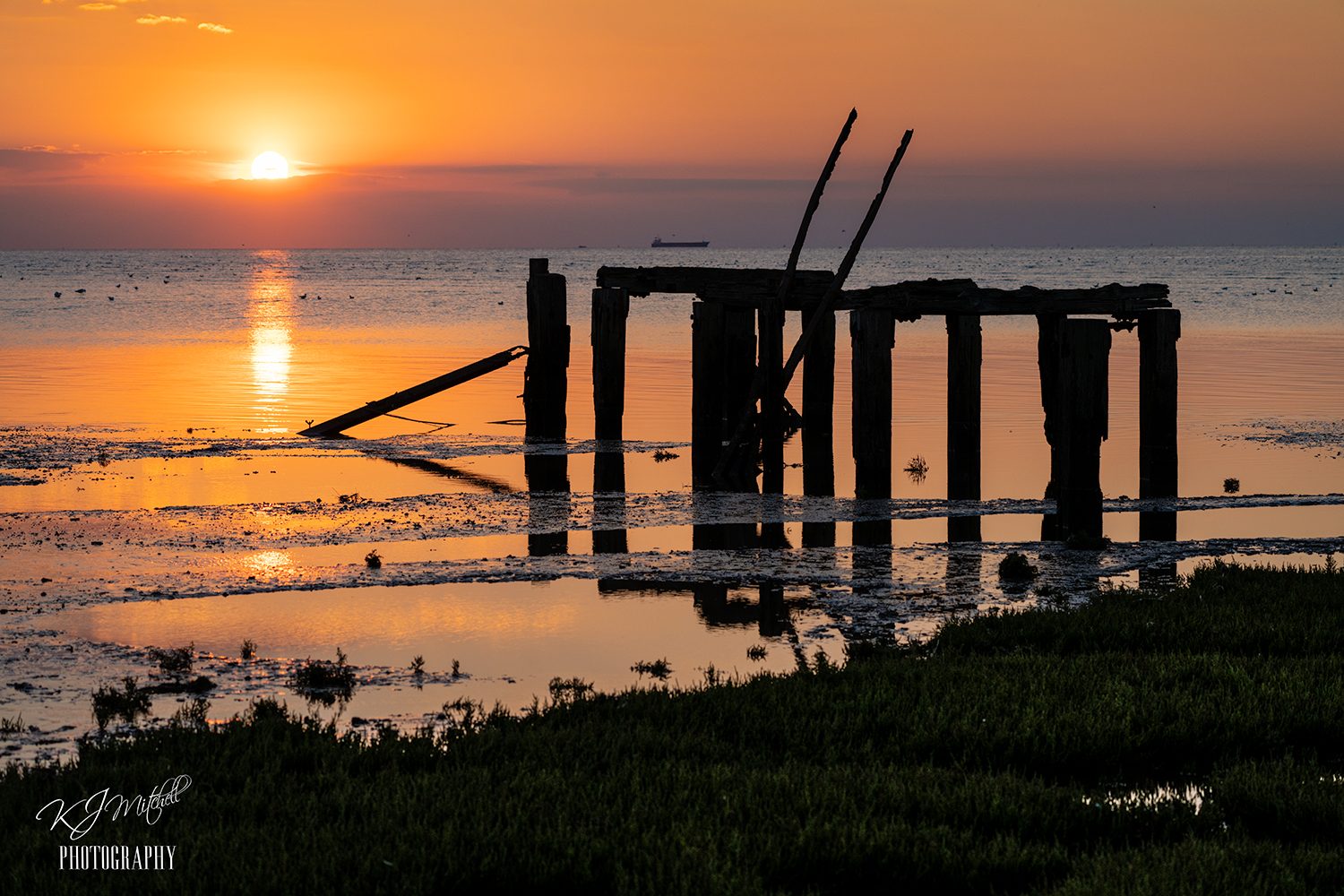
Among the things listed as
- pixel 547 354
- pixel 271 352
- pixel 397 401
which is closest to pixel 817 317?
pixel 547 354

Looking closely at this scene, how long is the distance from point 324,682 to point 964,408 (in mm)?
13464

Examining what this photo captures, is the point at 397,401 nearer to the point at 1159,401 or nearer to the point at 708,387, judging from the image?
the point at 708,387

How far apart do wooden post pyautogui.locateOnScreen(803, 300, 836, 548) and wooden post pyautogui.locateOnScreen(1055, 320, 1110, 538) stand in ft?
19.0

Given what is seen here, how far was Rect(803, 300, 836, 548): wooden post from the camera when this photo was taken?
24.3 metres

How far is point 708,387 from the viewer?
2359 centimetres

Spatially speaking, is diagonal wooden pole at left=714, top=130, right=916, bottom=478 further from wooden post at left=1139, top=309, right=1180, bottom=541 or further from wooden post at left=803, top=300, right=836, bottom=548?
wooden post at left=1139, top=309, right=1180, bottom=541

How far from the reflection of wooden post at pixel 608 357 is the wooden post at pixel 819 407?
10.6ft

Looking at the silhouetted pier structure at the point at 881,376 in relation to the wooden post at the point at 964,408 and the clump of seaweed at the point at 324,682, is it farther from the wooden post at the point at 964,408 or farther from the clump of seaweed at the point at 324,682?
the clump of seaweed at the point at 324,682

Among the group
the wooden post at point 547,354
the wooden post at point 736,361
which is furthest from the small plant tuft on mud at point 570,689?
the wooden post at point 547,354

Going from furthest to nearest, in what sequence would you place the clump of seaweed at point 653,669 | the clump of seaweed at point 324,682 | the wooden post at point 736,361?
the wooden post at point 736,361 < the clump of seaweed at point 653,669 < the clump of seaweed at point 324,682

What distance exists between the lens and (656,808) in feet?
26.0

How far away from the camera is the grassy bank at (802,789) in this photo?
23.5 ft

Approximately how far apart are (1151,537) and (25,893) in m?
14.8
